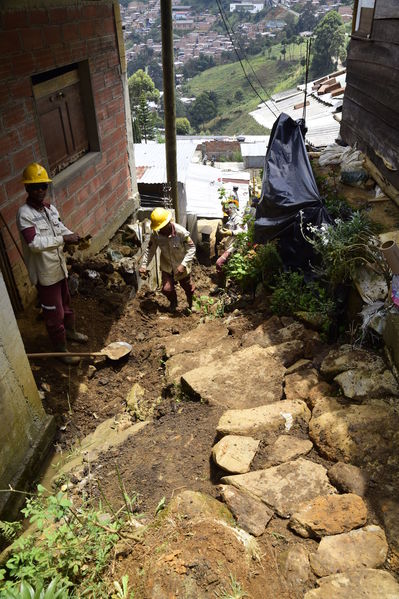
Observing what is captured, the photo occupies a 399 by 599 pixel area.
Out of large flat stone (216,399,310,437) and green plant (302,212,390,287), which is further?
green plant (302,212,390,287)

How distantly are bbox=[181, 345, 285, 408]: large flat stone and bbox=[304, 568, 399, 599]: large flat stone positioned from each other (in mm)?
1573

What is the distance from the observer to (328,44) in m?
Result: 47.0

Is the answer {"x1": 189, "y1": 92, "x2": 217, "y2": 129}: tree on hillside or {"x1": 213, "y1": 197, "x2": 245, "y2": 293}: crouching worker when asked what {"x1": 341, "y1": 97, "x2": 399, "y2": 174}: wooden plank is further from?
{"x1": 189, "y1": 92, "x2": 217, "y2": 129}: tree on hillside

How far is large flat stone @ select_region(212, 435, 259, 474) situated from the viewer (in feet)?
9.40

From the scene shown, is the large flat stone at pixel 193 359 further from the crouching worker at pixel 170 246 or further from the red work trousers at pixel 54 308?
the crouching worker at pixel 170 246

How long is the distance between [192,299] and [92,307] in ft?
5.61

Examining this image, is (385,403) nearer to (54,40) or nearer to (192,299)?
(192,299)

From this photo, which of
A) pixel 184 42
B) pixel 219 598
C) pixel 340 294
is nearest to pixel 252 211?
pixel 340 294

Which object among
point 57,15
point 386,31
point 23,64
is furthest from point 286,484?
point 386,31

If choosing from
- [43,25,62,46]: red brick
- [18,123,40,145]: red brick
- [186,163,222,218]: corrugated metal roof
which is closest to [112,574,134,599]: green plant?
[18,123,40,145]: red brick

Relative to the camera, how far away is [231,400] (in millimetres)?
3643

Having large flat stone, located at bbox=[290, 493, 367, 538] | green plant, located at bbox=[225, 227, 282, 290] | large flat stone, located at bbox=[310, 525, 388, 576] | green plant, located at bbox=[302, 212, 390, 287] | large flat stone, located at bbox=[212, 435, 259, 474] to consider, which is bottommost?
green plant, located at bbox=[225, 227, 282, 290]

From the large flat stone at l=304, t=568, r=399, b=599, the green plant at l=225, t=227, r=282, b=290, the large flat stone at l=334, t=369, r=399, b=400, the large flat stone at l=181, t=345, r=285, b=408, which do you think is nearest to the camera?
the large flat stone at l=304, t=568, r=399, b=599

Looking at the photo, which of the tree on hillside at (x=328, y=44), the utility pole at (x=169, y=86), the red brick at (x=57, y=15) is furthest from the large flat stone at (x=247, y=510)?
the tree on hillside at (x=328, y=44)
